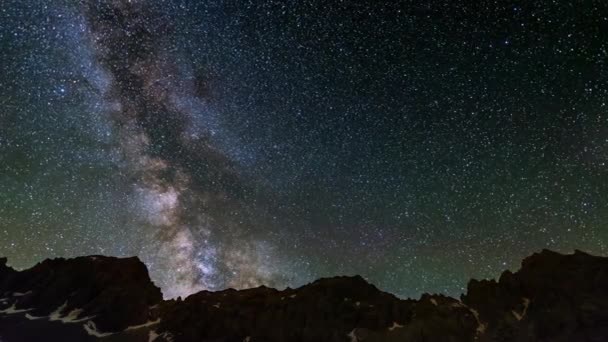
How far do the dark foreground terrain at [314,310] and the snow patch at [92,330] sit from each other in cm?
13

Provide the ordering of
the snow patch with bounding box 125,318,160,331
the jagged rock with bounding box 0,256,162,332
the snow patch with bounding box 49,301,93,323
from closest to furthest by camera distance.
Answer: the snow patch with bounding box 125,318,160,331
the snow patch with bounding box 49,301,93,323
the jagged rock with bounding box 0,256,162,332

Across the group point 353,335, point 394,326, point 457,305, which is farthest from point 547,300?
point 353,335

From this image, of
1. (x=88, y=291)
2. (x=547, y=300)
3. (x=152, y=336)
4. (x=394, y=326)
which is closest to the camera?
(x=547, y=300)

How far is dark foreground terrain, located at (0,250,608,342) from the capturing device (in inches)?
1984

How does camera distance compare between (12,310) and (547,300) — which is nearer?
(547,300)

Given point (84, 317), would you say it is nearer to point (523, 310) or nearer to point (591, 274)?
point (523, 310)

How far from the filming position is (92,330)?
5797 cm

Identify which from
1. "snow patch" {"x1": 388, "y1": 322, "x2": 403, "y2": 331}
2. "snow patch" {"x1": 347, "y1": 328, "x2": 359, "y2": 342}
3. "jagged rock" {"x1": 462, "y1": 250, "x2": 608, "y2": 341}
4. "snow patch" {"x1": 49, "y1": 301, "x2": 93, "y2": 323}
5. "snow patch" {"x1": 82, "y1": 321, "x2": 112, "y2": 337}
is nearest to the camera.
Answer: "jagged rock" {"x1": 462, "y1": 250, "x2": 608, "y2": 341}

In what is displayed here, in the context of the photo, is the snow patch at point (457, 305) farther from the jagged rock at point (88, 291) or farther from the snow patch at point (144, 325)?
the jagged rock at point (88, 291)

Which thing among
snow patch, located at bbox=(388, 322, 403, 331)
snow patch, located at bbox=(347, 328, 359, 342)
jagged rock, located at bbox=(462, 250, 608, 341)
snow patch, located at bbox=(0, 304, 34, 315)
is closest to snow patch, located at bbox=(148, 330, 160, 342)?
snow patch, located at bbox=(0, 304, 34, 315)

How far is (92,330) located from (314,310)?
32.3 meters

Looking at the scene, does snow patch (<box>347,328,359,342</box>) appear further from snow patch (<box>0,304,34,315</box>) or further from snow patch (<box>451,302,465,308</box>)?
snow patch (<box>0,304,34,315</box>)

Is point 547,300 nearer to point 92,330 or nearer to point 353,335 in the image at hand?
point 353,335

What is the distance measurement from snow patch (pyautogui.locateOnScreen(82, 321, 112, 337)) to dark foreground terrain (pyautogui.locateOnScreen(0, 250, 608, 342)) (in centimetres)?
13
